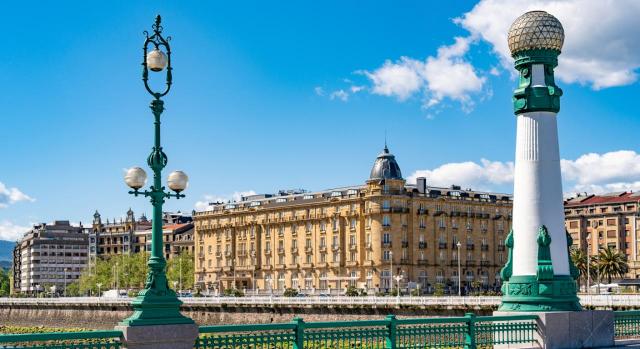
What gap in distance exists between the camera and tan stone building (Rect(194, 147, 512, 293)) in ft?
428

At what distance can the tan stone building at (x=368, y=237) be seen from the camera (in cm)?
13050

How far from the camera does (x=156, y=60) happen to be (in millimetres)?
19125

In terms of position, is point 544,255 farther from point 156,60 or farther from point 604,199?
point 604,199

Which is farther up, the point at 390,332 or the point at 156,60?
the point at 156,60

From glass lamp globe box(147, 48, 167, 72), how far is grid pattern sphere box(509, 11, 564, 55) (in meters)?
10.5

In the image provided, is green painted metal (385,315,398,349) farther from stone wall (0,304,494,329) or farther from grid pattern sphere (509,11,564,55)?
stone wall (0,304,494,329)

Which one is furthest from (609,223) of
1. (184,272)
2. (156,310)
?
(156,310)

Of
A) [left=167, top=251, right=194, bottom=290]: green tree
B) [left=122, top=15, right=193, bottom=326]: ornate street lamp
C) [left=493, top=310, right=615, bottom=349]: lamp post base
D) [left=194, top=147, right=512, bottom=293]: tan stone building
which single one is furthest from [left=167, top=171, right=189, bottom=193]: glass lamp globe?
[left=167, top=251, right=194, bottom=290]: green tree

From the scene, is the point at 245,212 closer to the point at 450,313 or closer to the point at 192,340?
the point at 450,313

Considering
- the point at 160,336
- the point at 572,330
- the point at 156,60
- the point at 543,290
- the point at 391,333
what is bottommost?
the point at 572,330

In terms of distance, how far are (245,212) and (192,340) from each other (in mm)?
137129

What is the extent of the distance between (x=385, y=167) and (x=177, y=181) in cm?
11299

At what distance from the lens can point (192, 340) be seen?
1752 cm

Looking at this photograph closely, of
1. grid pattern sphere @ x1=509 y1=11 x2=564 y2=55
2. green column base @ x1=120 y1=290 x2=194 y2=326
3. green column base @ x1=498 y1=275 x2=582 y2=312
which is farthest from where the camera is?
grid pattern sphere @ x1=509 y1=11 x2=564 y2=55
